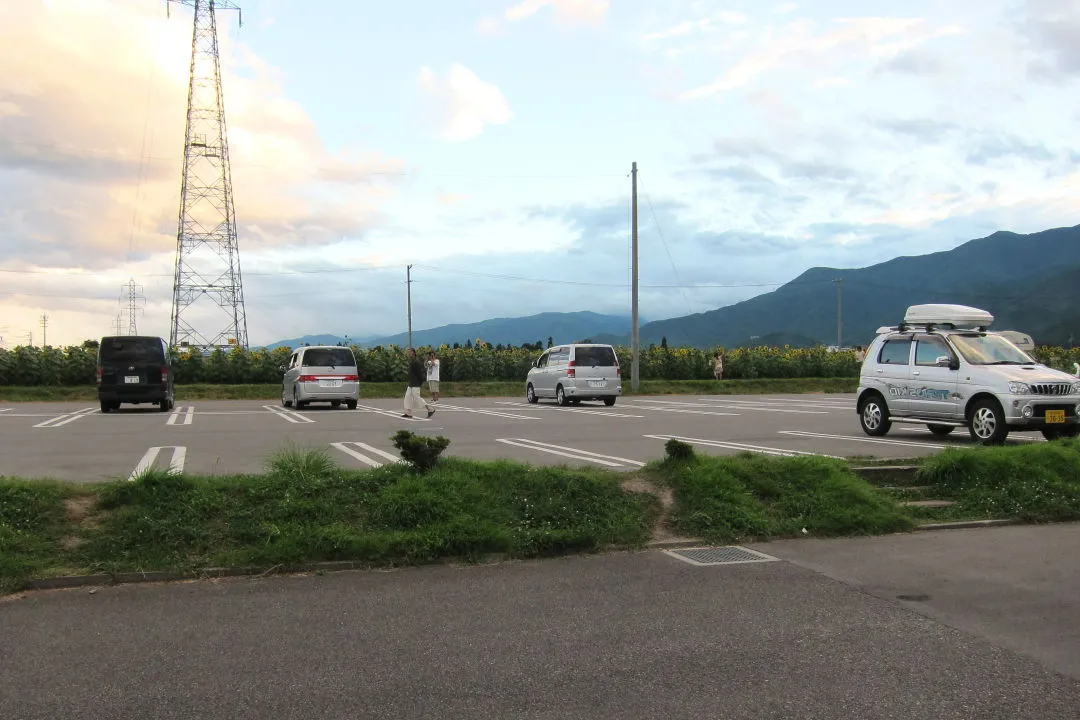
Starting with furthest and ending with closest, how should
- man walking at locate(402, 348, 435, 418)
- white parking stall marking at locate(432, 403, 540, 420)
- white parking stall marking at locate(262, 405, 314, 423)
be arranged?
white parking stall marking at locate(432, 403, 540, 420) → man walking at locate(402, 348, 435, 418) → white parking stall marking at locate(262, 405, 314, 423)

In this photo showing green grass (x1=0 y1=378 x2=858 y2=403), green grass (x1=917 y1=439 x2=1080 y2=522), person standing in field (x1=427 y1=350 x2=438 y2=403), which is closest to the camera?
green grass (x1=917 y1=439 x2=1080 y2=522)

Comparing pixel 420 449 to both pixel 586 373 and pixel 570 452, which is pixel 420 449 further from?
pixel 586 373

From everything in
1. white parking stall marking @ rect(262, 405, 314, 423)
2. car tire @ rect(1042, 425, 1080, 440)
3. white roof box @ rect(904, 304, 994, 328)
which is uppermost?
white roof box @ rect(904, 304, 994, 328)

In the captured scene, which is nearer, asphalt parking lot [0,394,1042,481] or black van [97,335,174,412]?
asphalt parking lot [0,394,1042,481]

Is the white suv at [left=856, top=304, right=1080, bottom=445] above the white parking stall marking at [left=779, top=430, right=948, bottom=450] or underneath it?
above

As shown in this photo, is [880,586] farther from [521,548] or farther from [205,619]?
[205,619]

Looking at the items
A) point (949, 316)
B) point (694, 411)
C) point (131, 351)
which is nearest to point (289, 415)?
point (131, 351)

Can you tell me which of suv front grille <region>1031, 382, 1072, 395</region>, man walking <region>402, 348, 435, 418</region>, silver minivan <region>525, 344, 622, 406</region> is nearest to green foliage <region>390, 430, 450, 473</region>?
suv front grille <region>1031, 382, 1072, 395</region>

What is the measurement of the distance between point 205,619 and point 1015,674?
4313mm

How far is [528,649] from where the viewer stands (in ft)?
14.6

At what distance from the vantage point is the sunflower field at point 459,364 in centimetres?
3238

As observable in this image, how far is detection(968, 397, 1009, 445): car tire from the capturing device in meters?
13.0

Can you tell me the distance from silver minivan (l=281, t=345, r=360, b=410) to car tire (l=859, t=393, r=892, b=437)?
46.0 feet

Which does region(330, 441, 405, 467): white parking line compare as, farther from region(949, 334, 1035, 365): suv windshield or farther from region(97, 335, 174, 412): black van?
region(97, 335, 174, 412): black van
